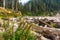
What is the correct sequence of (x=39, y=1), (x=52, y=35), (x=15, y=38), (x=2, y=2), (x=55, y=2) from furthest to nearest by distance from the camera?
(x=55, y=2) < (x=39, y=1) < (x=2, y=2) < (x=52, y=35) < (x=15, y=38)

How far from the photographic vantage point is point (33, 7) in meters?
67.5

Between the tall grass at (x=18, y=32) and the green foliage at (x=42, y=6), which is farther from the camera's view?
the green foliage at (x=42, y=6)

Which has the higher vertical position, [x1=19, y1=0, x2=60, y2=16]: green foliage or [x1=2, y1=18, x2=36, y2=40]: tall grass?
[x1=2, y1=18, x2=36, y2=40]: tall grass

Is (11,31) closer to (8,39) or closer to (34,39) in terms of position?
(8,39)

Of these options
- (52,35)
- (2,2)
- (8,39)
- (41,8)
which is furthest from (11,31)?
(41,8)

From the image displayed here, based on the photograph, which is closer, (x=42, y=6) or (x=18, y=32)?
(x=18, y=32)

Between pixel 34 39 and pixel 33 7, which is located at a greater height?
pixel 34 39

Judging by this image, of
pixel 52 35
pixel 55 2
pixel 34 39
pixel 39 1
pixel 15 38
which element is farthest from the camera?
pixel 55 2

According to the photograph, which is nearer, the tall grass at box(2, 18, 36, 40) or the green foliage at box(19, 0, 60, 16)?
the tall grass at box(2, 18, 36, 40)

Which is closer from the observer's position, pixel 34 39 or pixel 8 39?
pixel 8 39

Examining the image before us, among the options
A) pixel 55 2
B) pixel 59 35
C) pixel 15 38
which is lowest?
pixel 55 2

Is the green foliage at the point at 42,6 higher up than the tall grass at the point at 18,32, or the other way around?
the tall grass at the point at 18,32

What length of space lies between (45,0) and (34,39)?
7100 centimetres

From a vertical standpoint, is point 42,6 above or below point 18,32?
below
